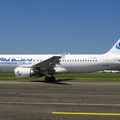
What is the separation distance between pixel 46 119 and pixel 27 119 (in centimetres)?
72

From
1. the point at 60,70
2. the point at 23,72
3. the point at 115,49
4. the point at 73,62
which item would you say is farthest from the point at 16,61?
the point at 115,49

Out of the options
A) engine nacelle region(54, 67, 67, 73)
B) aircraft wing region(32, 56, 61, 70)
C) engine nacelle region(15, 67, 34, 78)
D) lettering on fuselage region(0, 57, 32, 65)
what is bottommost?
engine nacelle region(15, 67, 34, 78)

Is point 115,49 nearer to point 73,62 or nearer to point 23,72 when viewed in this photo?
point 73,62

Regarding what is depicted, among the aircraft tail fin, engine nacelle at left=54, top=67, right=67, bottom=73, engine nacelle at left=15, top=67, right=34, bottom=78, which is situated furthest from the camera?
the aircraft tail fin

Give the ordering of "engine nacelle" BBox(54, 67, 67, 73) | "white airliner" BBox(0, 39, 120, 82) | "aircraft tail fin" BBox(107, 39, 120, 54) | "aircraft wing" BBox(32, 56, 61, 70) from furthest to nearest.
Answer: "aircraft tail fin" BBox(107, 39, 120, 54) → "white airliner" BBox(0, 39, 120, 82) → "engine nacelle" BBox(54, 67, 67, 73) → "aircraft wing" BBox(32, 56, 61, 70)

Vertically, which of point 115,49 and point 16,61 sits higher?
point 115,49

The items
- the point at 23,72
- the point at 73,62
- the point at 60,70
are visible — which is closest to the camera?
the point at 23,72

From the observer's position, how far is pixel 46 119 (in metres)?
11.1

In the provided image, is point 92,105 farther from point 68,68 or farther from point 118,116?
point 68,68

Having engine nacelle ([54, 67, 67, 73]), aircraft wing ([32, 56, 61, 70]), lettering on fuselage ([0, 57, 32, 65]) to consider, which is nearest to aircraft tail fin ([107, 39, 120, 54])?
engine nacelle ([54, 67, 67, 73])

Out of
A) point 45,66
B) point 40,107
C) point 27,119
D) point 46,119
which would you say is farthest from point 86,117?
point 45,66

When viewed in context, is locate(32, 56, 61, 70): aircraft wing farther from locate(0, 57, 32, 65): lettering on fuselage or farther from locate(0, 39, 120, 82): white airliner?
locate(0, 57, 32, 65): lettering on fuselage

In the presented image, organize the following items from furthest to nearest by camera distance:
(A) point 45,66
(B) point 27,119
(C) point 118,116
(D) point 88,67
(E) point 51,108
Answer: (D) point 88,67 < (A) point 45,66 < (E) point 51,108 < (C) point 118,116 < (B) point 27,119

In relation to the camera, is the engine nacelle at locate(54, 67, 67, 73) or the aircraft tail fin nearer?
the engine nacelle at locate(54, 67, 67, 73)
